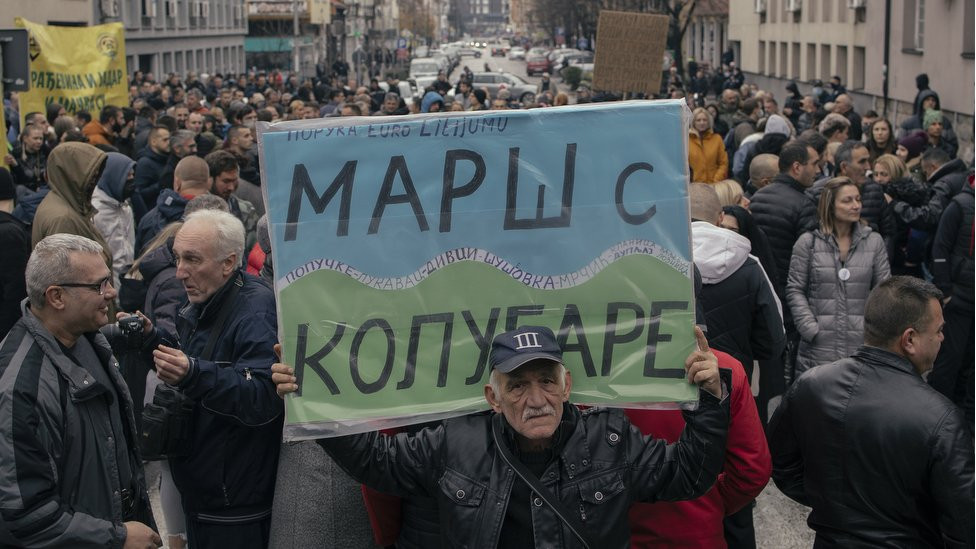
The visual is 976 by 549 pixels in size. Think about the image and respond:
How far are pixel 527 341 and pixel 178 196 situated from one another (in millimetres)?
4371

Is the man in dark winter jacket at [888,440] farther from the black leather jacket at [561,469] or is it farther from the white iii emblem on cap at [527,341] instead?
the white iii emblem on cap at [527,341]

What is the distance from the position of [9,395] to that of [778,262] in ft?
16.1

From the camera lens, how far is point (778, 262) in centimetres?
727

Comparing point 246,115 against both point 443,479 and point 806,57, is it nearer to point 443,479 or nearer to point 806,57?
point 443,479

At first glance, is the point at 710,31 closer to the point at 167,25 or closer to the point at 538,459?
the point at 167,25

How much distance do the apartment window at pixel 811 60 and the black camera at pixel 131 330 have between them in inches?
1375

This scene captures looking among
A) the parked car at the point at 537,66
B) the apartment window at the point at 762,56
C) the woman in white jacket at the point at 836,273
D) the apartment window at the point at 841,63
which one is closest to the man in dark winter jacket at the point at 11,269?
the woman in white jacket at the point at 836,273


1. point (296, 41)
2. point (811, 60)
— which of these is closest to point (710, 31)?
point (296, 41)

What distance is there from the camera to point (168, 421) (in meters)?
4.06

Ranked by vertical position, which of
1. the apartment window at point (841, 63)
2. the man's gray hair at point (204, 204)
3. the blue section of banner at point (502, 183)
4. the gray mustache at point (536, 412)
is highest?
the apartment window at point (841, 63)

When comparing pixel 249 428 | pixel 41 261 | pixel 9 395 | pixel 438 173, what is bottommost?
pixel 249 428

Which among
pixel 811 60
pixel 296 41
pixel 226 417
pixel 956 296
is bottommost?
pixel 956 296

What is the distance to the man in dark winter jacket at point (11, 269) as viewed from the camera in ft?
20.3

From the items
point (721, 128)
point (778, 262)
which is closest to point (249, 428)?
point (778, 262)
